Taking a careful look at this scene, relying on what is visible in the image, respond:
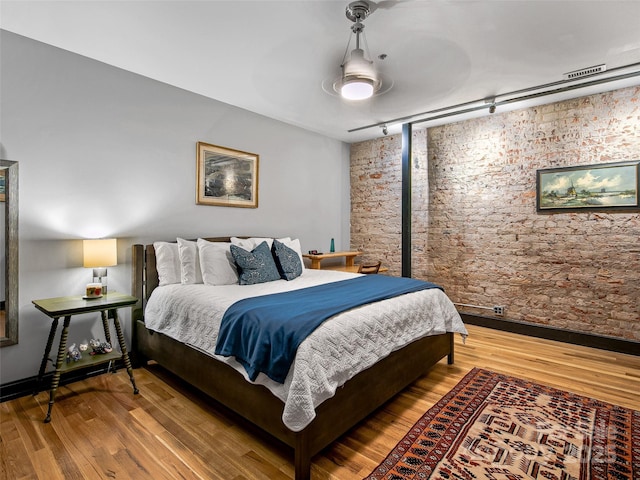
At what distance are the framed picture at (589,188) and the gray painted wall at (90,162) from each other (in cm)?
357

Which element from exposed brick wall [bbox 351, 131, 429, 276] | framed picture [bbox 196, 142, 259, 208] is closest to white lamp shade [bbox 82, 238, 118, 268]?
framed picture [bbox 196, 142, 259, 208]

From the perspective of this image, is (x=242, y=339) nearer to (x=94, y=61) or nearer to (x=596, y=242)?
(x=94, y=61)

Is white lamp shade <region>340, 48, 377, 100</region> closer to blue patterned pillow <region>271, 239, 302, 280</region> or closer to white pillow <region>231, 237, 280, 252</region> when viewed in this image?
blue patterned pillow <region>271, 239, 302, 280</region>

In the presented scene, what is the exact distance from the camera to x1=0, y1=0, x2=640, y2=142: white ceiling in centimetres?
224

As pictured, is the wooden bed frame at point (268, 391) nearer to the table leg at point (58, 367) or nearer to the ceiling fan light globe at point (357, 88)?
the table leg at point (58, 367)

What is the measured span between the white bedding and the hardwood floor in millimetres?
425

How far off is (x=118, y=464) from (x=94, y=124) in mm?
2682

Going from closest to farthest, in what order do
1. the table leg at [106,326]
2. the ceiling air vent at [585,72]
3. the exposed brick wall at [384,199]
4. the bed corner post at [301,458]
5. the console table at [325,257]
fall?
the bed corner post at [301,458] < the table leg at [106,326] < the ceiling air vent at [585,72] < the console table at [325,257] < the exposed brick wall at [384,199]

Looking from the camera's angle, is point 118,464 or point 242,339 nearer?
point 118,464

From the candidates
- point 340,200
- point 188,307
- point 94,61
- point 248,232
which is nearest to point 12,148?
point 94,61

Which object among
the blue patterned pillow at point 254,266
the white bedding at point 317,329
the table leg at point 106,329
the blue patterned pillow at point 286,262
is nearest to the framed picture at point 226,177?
the blue patterned pillow at point 286,262

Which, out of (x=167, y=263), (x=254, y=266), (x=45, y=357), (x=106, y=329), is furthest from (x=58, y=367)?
(x=254, y=266)

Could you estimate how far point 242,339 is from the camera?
6.43 ft

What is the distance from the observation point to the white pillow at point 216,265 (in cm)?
309
